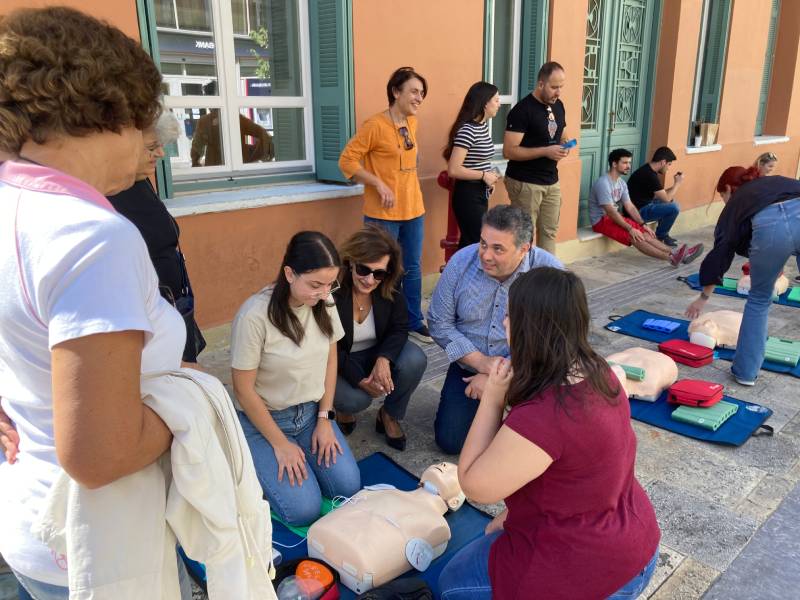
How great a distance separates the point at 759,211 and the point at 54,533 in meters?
4.02

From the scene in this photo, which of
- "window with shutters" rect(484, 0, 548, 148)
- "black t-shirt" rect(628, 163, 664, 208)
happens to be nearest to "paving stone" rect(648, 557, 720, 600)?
"window with shutters" rect(484, 0, 548, 148)

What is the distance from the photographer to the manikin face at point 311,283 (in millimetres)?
2555

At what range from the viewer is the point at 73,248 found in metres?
0.82

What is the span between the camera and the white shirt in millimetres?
816

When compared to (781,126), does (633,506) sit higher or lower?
lower

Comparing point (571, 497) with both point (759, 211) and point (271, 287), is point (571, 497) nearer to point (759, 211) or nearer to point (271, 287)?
point (271, 287)

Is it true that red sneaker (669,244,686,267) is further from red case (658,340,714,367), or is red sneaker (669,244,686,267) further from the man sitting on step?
red case (658,340,714,367)

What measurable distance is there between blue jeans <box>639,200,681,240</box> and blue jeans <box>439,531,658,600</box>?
6.55m

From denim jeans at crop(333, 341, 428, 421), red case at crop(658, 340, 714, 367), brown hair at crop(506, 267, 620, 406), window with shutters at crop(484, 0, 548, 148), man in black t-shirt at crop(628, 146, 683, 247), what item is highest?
window with shutters at crop(484, 0, 548, 148)

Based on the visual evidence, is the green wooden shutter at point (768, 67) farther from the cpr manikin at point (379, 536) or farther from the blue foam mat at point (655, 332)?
the cpr manikin at point (379, 536)

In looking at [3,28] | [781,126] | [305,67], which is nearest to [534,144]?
[305,67]

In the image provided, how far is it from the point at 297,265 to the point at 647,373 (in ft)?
7.93

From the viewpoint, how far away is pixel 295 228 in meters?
4.62

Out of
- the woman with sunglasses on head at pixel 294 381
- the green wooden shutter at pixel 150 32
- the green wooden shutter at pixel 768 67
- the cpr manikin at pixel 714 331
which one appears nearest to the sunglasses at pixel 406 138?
the green wooden shutter at pixel 150 32
